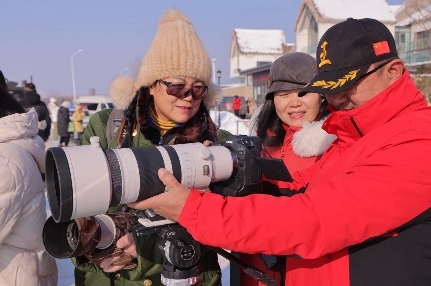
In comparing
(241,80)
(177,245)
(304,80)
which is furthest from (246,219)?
(241,80)

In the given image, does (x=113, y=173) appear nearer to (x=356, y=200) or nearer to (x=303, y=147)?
(x=356, y=200)

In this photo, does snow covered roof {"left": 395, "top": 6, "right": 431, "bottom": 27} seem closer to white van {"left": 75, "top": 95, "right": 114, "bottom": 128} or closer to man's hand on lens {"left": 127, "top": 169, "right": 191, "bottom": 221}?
white van {"left": 75, "top": 95, "right": 114, "bottom": 128}

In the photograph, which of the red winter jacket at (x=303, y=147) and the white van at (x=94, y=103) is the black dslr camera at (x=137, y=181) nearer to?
the red winter jacket at (x=303, y=147)

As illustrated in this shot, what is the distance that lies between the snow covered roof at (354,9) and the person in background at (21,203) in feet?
71.7

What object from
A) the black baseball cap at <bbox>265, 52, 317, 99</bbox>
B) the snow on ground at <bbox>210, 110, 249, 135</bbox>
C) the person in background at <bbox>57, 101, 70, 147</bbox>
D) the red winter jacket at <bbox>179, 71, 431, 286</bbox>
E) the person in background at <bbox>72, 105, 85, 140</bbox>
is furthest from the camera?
the snow on ground at <bbox>210, 110, 249, 135</bbox>

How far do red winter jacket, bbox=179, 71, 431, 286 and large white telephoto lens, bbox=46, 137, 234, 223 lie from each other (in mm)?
162

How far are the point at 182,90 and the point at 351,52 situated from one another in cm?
97

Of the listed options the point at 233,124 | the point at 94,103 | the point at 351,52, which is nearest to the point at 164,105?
the point at 351,52

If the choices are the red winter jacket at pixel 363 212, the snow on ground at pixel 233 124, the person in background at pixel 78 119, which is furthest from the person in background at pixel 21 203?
the person in background at pixel 78 119

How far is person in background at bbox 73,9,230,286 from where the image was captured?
2.02 meters

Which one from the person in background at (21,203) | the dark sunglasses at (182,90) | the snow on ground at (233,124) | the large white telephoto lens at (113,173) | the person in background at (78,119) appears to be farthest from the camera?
the snow on ground at (233,124)

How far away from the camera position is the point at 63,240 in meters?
1.68

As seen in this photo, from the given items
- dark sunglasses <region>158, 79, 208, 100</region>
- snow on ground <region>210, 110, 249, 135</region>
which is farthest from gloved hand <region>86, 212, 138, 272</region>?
snow on ground <region>210, 110, 249, 135</region>

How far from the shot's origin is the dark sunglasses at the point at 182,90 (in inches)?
83.4
